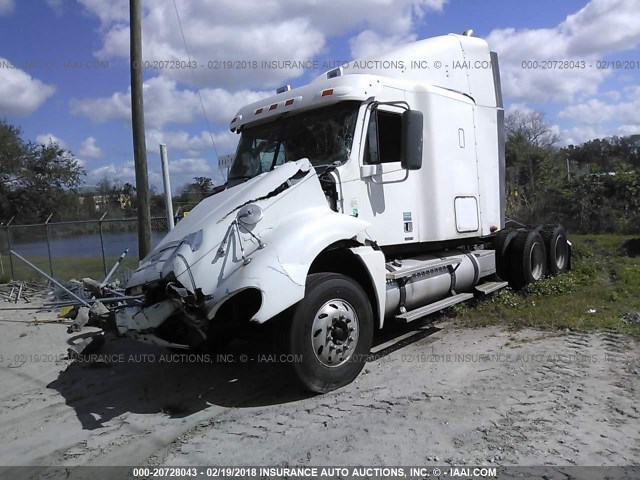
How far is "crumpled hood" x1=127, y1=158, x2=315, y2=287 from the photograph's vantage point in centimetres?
A: 477

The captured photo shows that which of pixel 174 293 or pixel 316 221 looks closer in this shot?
pixel 174 293

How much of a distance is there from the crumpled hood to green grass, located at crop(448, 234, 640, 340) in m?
3.80

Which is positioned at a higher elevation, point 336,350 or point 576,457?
point 336,350

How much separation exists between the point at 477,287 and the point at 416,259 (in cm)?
164

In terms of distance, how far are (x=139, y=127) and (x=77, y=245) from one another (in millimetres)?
6410

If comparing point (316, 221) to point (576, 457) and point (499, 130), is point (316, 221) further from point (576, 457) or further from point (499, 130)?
point (499, 130)

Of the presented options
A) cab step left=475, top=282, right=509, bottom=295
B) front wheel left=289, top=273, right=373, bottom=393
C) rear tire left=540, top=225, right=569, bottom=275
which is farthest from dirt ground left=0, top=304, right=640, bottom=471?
rear tire left=540, top=225, right=569, bottom=275

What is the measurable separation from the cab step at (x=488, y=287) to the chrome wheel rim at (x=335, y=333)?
337cm

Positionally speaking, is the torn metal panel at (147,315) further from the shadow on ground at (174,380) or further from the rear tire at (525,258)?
the rear tire at (525,258)

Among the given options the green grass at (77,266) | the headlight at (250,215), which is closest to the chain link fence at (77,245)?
the green grass at (77,266)

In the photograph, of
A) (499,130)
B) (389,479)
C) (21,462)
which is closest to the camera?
(389,479)

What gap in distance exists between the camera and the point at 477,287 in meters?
8.26

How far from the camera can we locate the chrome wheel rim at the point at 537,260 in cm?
931

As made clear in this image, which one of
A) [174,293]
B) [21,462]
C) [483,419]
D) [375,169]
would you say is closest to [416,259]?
[375,169]
